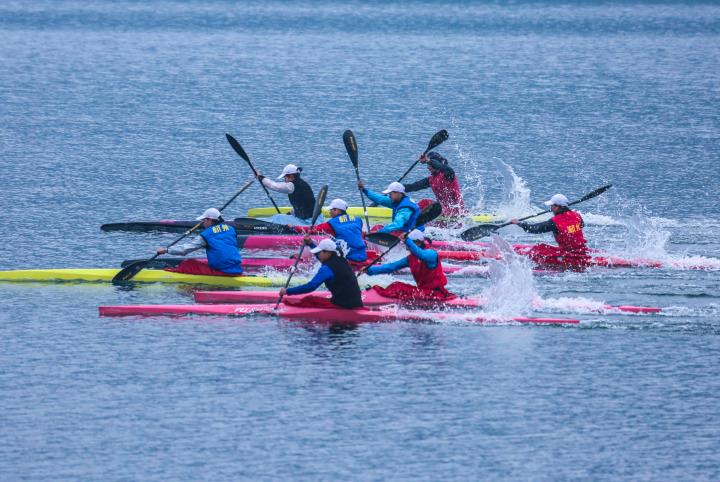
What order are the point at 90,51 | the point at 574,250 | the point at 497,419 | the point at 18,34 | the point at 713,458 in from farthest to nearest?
the point at 18,34 → the point at 90,51 → the point at 574,250 → the point at 497,419 → the point at 713,458

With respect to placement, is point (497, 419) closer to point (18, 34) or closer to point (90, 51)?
point (90, 51)

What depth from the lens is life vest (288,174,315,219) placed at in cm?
3328

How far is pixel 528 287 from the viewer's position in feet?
90.0

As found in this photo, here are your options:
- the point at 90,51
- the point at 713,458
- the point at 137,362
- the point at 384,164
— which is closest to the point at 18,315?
the point at 137,362

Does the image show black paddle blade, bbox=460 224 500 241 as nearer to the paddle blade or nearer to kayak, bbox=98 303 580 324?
kayak, bbox=98 303 580 324

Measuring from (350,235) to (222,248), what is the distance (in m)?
2.66

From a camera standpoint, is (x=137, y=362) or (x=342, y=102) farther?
(x=342, y=102)

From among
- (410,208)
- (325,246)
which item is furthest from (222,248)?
(410,208)

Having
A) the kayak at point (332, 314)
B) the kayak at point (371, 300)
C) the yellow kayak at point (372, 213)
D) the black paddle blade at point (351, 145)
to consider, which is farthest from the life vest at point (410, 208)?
the kayak at point (332, 314)

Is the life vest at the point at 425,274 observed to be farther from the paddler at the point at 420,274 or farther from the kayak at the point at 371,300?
the kayak at the point at 371,300

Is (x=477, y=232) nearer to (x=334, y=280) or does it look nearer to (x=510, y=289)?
(x=510, y=289)

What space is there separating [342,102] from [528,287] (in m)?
37.7

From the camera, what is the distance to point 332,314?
26.8 m

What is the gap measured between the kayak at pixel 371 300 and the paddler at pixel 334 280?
0.50 meters
